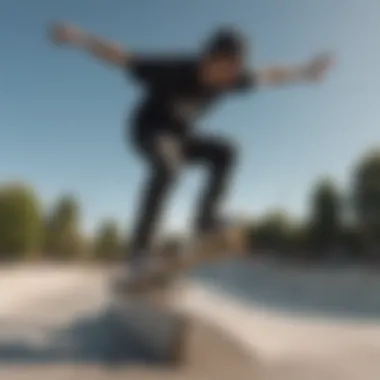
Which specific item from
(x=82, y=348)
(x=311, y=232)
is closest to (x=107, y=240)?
(x=311, y=232)

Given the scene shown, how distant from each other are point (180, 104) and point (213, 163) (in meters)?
0.53

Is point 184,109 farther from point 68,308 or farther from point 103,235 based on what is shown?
point 103,235

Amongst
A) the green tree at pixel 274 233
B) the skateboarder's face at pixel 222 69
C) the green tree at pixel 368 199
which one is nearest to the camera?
the skateboarder's face at pixel 222 69

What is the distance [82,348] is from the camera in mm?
3723

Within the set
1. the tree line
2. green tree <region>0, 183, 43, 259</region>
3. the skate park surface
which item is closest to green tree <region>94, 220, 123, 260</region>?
the tree line

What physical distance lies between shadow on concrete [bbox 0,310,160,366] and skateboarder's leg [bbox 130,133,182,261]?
2.29ft

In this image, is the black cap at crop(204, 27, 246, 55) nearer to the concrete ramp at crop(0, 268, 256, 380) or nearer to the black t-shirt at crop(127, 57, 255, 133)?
the black t-shirt at crop(127, 57, 255, 133)

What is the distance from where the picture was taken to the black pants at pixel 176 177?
12.0ft

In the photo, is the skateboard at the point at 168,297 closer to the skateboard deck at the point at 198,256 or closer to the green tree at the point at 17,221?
the skateboard deck at the point at 198,256

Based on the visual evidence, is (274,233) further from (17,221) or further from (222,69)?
(222,69)

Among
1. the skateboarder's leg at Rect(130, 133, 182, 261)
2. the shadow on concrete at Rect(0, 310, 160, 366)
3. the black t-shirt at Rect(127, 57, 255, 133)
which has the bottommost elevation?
the shadow on concrete at Rect(0, 310, 160, 366)

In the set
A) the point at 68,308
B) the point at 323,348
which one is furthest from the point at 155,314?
the point at 68,308

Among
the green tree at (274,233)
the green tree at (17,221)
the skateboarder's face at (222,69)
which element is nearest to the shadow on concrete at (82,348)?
the skateboarder's face at (222,69)

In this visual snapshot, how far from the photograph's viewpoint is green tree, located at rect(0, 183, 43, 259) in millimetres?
23172
